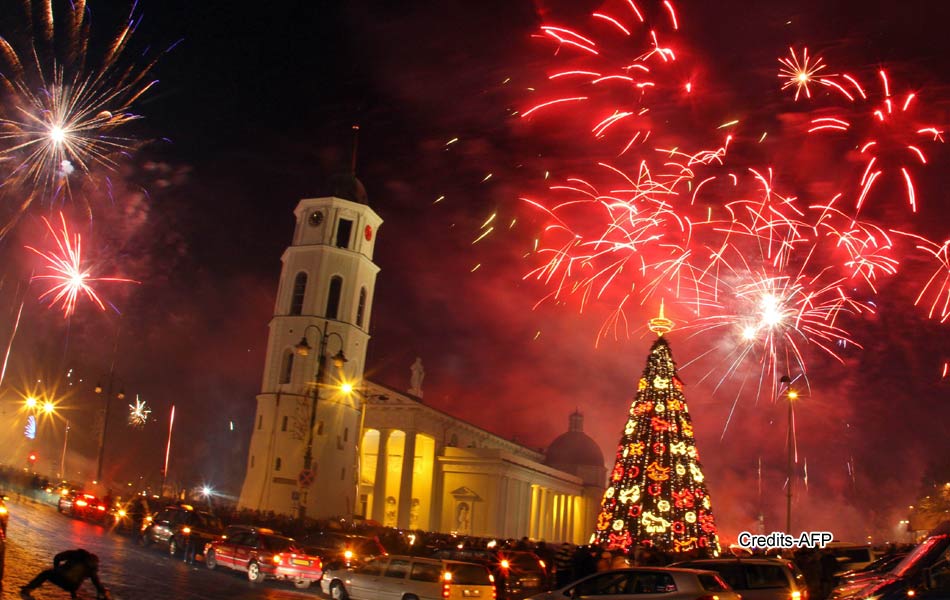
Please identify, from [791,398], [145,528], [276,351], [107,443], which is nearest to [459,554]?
[145,528]

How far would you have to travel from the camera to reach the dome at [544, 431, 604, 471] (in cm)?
10538

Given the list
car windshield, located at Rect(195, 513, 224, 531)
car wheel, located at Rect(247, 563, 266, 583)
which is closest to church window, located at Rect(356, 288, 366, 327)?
car windshield, located at Rect(195, 513, 224, 531)

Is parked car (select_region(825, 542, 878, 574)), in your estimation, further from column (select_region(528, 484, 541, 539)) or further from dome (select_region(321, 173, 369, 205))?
column (select_region(528, 484, 541, 539))

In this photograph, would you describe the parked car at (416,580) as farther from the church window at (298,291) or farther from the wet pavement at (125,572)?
the church window at (298,291)

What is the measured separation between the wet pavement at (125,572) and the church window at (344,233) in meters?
31.6

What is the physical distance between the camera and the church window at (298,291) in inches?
2280

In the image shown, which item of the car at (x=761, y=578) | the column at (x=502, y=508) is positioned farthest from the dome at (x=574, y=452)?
the car at (x=761, y=578)

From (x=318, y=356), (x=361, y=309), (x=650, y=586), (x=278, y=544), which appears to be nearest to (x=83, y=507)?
(x=318, y=356)

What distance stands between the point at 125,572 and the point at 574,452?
295 ft

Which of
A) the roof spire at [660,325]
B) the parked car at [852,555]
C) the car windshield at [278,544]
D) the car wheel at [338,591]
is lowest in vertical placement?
the car wheel at [338,591]

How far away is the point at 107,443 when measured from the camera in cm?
8031

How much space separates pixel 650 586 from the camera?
13.2m

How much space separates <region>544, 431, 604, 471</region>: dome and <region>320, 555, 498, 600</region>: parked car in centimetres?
8746

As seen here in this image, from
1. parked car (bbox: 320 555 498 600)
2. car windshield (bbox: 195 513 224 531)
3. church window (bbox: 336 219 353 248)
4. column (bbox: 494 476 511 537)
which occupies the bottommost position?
parked car (bbox: 320 555 498 600)
